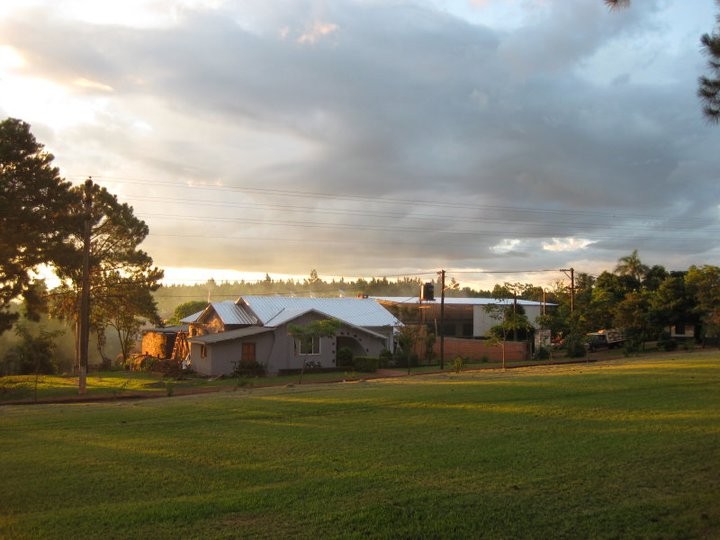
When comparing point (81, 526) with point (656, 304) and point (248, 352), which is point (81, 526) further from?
point (656, 304)

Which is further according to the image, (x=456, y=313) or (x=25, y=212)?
(x=456, y=313)

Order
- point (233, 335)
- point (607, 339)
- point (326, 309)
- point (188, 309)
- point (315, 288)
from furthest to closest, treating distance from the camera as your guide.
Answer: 1. point (315, 288)
2. point (188, 309)
3. point (607, 339)
4. point (326, 309)
5. point (233, 335)

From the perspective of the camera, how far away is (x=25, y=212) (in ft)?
100

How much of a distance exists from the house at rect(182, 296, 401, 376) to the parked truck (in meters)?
17.9

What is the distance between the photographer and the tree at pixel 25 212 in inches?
1181

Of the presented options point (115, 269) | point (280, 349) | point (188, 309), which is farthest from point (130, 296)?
point (188, 309)

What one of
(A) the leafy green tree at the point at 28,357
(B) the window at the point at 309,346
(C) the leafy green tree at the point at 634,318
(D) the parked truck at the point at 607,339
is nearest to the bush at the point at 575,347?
(C) the leafy green tree at the point at 634,318

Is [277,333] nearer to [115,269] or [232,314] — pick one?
[232,314]

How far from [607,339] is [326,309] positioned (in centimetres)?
2445

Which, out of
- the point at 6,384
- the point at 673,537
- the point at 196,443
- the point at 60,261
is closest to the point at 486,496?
the point at 673,537

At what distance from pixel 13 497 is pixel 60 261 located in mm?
28805

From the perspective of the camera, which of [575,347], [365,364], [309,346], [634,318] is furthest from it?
[634,318]

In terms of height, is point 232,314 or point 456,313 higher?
point 456,313

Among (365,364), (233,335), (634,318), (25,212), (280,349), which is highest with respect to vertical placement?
(25,212)
